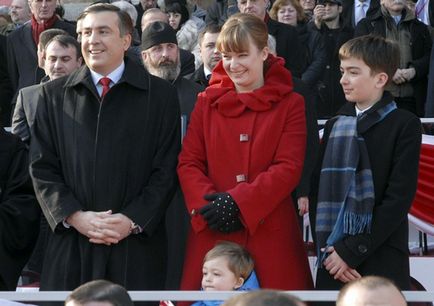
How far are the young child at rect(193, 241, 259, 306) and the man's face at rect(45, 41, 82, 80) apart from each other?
241 cm

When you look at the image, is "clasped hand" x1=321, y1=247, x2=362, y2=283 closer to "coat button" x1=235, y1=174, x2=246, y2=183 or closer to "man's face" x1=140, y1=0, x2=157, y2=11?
"coat button" x1=235, y1=174, x2=246, y2=183

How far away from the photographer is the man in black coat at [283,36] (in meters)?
10.3

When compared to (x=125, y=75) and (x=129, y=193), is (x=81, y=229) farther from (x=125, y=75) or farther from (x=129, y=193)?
(x=125, y=75)

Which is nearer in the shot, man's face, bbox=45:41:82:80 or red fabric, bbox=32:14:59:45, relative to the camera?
man's face, bbox=45:41:82:80

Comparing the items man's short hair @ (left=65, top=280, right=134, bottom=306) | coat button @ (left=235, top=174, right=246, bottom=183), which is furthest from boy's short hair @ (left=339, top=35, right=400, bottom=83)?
man's short hair @ (left=65, top=280, right=134, bottom=306)

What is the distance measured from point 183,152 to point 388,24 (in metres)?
5.20

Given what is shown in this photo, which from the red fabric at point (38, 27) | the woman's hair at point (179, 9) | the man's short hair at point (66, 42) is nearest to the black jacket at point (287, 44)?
the red fabric at point (38, 27)

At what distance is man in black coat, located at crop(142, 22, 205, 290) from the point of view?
24.5 feet

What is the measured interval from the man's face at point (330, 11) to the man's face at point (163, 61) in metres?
3.69

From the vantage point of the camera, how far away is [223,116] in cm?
679

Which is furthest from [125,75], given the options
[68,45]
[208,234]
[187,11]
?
[187,11]

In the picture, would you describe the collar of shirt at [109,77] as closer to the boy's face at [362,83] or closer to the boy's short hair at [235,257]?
the boy's short hair at [235,257]

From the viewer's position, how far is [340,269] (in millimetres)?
6488

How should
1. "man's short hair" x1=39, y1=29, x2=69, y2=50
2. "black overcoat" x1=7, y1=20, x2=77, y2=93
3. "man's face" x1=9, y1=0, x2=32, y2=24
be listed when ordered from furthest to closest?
"man's face" x1=9, y1=0, x2=32, y2=24, "black overcoat" x1=7, y1=20, x2=77, y2=93, "man's short hair" x1=39, y1=29, x2=69, y2=50
